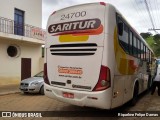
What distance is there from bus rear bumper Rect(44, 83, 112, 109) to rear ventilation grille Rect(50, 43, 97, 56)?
3.65 ft

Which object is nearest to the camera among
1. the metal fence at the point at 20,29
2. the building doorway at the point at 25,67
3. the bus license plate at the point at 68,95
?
the bus license plate at the point at 68,95

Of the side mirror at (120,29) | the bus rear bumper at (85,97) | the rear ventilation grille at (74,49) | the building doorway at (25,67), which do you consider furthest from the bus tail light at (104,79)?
the building doorway at (25,67)

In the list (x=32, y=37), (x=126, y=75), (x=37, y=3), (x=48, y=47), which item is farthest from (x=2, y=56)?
(x=126, y=75)

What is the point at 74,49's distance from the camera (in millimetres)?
7586

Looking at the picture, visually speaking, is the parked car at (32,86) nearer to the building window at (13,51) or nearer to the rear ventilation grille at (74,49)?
the rear ventilation grille at (74,49)

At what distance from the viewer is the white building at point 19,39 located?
18.9 meters

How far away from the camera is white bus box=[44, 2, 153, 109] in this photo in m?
7.06

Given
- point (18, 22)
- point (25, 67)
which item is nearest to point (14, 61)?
point (25, 67)

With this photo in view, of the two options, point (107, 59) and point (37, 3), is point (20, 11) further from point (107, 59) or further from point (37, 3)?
point (107, 59)

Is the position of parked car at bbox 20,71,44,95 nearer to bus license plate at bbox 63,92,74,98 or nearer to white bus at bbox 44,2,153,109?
white bus at bbox 44,2,153,109

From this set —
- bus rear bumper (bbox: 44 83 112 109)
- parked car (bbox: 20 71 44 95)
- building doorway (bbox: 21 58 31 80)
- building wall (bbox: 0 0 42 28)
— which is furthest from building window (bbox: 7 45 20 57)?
bus rear bumper (bbox: 44 83 112 109)

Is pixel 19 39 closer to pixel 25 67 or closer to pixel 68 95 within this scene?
pixel 25 67

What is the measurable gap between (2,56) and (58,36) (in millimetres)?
12013

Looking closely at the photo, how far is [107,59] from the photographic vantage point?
7.01m
